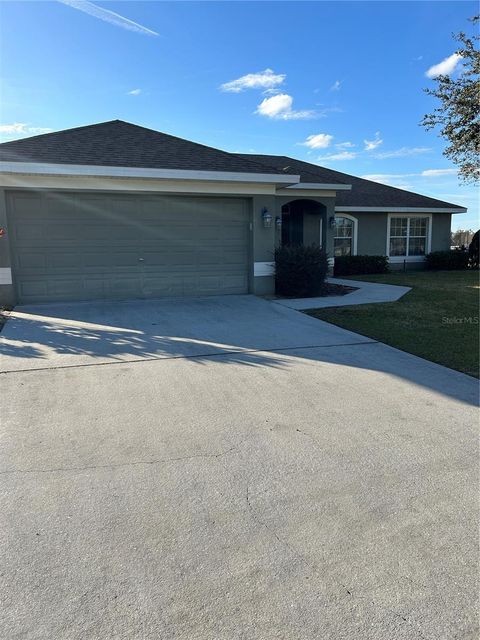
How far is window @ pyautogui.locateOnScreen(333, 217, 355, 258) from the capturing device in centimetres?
1950

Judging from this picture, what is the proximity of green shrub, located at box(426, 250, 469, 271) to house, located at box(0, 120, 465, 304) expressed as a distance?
11.8m

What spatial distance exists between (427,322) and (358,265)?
34.2ft

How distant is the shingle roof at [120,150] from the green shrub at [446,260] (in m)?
12.3

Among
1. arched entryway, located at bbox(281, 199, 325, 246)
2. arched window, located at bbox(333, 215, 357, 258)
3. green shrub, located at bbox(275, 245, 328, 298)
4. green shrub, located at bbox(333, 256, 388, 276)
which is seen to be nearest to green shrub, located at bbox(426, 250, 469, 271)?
green shrub, located at bbox(333, 256, 388, 276)

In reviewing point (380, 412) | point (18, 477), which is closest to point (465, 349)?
point (380, 412)

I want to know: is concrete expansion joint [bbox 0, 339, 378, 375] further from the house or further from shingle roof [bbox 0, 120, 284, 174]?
shingle roof [bbox 0, 120, 284, 174]

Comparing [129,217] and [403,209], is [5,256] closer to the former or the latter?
[129,217]

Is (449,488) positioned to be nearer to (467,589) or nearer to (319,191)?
(467,589)

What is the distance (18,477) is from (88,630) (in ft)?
5.17

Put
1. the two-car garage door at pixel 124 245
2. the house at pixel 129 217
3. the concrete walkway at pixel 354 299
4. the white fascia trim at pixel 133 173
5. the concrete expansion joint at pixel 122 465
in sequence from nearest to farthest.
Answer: the concrete expansion joint at pixel 122 465, the white fascia trim at pixel 133 173, the house at pixel 129 217, the two-car garage door at pixel 124 245, the concrete walkway at pixel 354 299

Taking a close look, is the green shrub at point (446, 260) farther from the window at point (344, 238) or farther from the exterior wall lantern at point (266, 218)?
the exterior wall lantern at point (266, 218)

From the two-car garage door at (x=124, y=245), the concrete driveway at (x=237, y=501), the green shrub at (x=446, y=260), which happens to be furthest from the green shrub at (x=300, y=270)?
the green shrub at (x=446, y=260)

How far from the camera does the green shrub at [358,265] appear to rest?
18922 mm
